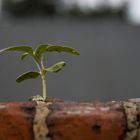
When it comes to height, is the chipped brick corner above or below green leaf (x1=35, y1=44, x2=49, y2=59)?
below

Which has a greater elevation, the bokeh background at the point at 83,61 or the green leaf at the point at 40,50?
the green leaf at the point at 40,50

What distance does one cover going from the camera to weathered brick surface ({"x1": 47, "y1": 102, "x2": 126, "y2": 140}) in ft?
1.98

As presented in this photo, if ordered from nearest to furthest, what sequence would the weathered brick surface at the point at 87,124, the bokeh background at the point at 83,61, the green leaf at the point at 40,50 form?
the weathered brick surface at the point at 87,124, the green leaf at the point at 40,50, the bokeh background at the point at 83,61

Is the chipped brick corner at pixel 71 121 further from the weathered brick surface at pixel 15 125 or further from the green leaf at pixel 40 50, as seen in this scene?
the green leaf at pixel 40 50

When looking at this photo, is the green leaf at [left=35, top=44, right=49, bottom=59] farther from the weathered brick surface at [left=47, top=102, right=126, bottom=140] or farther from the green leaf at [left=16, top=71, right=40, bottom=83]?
the weathered brick surface at [left=47, top=102, right=126, bottom=140]

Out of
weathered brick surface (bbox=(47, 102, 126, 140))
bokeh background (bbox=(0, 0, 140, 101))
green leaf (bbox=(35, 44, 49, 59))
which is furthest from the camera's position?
bokeh background (bbox=(0, 0, 140, 101))

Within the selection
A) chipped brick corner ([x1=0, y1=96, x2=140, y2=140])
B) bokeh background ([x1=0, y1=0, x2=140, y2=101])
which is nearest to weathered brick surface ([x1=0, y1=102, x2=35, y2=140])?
chipped brick corner ([x1=0, y1=96, x2=140, y2=140])

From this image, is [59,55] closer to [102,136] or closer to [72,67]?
[72,67]

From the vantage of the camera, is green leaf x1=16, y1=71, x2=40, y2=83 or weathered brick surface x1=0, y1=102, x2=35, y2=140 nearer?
weathered brick surface x1=0, y1=102, x2=35, y2=140

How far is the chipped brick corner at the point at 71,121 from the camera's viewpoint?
1.98ft

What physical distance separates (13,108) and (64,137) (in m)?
0.07

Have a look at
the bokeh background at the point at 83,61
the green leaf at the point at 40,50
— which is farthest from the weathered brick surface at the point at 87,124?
Result: the bokeh background at the point at 83,61

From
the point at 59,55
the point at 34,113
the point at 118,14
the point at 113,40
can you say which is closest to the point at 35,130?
the point at 34,113

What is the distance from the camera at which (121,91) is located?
532 centimetres
